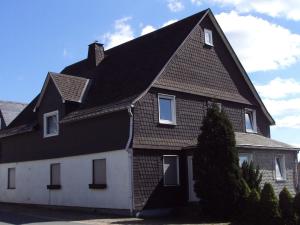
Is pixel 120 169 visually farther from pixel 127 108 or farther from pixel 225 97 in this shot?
pixel 225 97

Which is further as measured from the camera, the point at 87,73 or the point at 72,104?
the point at 87,73

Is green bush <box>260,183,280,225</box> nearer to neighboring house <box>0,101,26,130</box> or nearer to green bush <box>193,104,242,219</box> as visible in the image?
green bush <box>193,104,242,219</box>

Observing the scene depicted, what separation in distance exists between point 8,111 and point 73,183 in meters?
15.1

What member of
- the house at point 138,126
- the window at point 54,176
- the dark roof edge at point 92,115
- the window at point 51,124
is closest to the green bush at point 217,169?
the house at point 138,126

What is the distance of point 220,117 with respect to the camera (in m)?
20.4

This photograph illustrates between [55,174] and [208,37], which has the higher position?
[208,37]

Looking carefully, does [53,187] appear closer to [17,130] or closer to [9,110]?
[17,130]

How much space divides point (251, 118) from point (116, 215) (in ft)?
38.7

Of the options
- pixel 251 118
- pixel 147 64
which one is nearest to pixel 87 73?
pixel 147 64

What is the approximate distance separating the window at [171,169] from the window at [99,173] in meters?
2.90

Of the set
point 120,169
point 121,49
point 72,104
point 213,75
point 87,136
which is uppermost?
point 121,49

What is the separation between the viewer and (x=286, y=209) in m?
17.3

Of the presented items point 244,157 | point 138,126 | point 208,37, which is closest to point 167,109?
point 138,126

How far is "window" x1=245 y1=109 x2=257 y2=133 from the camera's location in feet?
95.1
